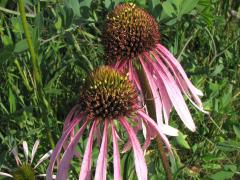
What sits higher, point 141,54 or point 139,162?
point 141,54

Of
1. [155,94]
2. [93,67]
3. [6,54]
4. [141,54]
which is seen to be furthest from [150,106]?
[93,67]

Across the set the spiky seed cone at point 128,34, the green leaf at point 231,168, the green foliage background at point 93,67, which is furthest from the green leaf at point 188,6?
the green leaf at point 231,168

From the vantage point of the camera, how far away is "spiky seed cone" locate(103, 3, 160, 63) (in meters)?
1.13

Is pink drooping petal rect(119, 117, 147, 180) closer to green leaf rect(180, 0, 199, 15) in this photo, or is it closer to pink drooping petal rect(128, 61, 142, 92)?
pink drooping petal rect(128, 61, 142, 92)

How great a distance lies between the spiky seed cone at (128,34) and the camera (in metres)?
1.13

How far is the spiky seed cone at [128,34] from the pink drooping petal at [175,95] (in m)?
0.05

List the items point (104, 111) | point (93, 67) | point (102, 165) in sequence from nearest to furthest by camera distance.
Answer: point (102, 165)
point (104, 111)
point (93, 67)

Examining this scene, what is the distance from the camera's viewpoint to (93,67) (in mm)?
1602

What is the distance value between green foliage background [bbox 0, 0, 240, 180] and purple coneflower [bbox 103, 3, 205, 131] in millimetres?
166

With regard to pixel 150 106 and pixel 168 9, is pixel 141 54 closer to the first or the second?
pixel 150 106

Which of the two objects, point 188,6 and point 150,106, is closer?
point 150,106

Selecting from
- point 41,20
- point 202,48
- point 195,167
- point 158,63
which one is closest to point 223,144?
point 195,167

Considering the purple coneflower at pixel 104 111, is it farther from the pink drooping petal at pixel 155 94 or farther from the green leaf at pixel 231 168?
the green leaf at pixel 231 168

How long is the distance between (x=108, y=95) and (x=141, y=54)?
140mm
